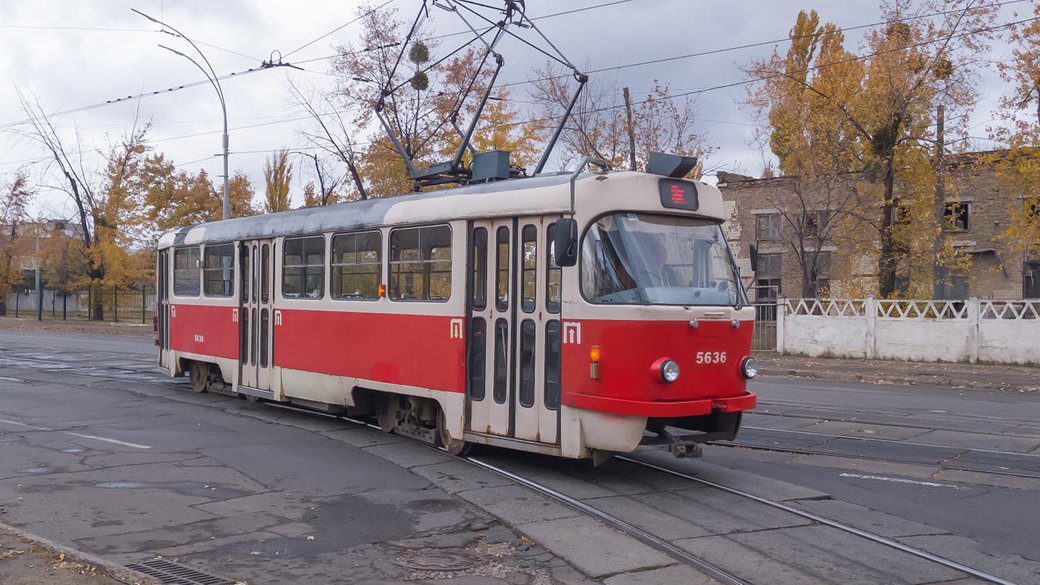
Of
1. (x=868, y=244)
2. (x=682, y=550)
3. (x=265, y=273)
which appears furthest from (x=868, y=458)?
(x=868, y=244)

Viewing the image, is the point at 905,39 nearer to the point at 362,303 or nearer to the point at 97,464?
the point at 362,303

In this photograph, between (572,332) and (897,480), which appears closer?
(572,332)

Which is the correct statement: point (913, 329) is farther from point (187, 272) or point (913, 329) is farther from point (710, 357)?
point (710, 357)

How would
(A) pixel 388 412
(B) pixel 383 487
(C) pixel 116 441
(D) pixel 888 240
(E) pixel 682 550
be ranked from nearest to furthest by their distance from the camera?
(E) pixel 682 550
(B) pixel 383 487
(C) pixel 116 441
(A) pixel 388 412
(D) pixel 888 240

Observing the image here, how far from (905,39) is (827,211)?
6021 mm

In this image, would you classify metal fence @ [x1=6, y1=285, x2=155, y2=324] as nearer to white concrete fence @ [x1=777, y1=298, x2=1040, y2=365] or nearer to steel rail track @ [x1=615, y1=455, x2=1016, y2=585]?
white concrete fence @ [x1=777, y1=298, x2=1040, y2=365]

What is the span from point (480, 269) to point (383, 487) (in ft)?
8.16

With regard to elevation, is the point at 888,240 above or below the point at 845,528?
above

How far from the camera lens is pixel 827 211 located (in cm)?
3269

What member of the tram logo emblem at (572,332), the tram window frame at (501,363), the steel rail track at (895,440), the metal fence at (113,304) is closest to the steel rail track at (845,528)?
the tram window frame at (501,363)

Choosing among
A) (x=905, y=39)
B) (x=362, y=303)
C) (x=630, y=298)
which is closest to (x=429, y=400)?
(x=362, y=303)

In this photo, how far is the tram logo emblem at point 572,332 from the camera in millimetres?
9297

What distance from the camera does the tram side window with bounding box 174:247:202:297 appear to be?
16750mm

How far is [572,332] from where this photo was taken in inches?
368
